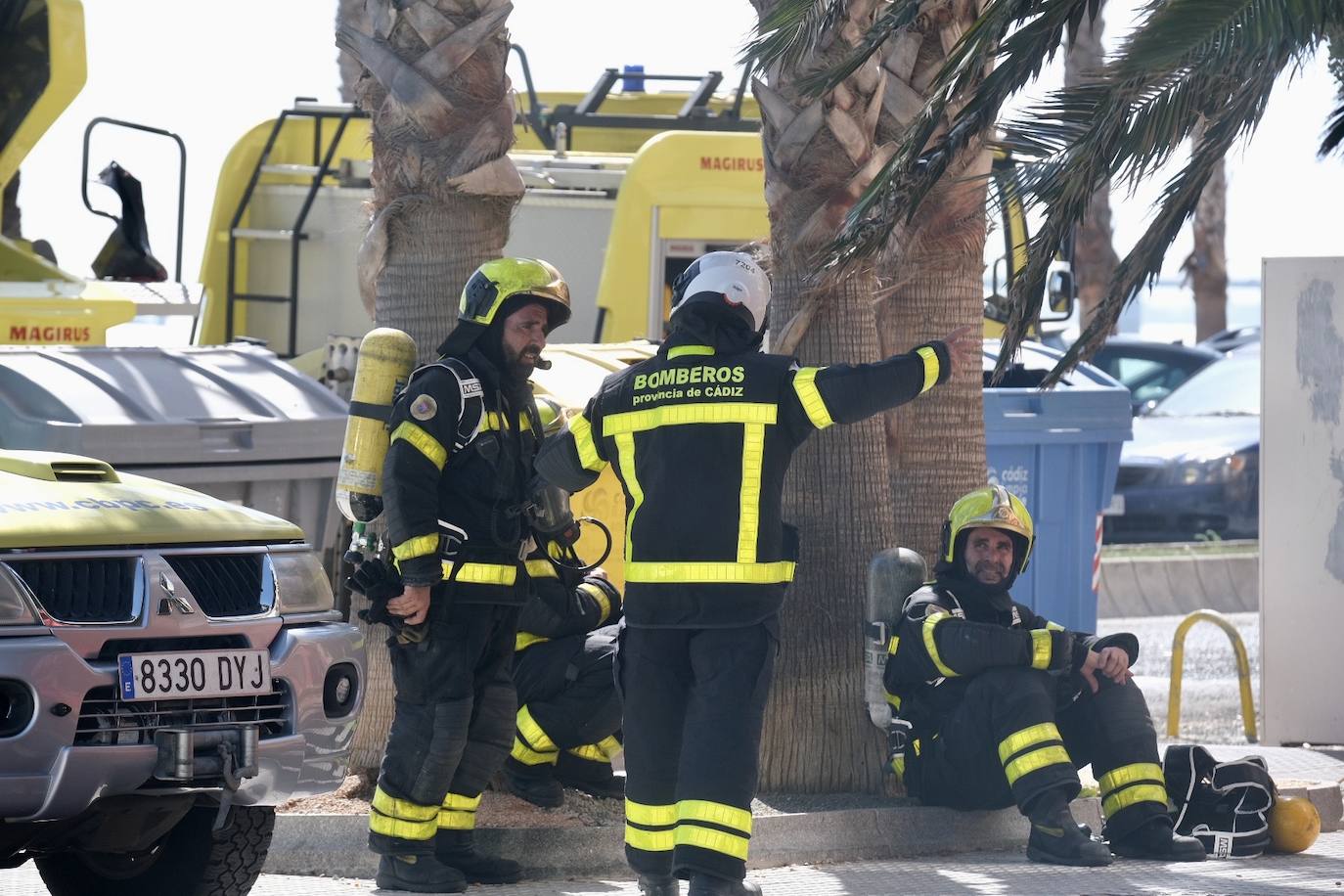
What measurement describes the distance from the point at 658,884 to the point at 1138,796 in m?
1.85

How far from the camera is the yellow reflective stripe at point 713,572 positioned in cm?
604

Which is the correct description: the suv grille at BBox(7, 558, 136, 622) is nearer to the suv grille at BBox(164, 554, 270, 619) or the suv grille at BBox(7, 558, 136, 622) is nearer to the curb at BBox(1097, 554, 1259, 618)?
the suv grille at BBox(164, 554, 270, 619)

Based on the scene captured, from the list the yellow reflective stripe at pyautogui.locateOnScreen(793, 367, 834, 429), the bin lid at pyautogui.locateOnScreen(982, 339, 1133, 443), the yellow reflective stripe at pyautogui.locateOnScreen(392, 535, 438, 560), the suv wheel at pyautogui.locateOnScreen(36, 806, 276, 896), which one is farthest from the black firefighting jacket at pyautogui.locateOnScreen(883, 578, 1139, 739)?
the bin lid at pyautogui.locateOnScreen(982, 339, 1133, 443)

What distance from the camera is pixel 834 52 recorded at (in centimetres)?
749

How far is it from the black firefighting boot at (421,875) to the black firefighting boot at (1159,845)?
217 centimetres

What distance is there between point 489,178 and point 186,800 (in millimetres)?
2642

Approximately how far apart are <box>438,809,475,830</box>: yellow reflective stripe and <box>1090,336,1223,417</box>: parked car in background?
1661 centimetres

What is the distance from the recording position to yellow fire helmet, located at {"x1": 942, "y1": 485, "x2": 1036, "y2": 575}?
7285 mm

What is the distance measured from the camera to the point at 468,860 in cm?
650

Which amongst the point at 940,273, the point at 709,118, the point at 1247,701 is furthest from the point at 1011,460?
the point at 709,118

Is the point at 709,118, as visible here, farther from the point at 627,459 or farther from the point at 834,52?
the point at 627,459

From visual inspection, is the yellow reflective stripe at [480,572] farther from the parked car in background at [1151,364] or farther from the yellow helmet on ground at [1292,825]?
the parked car in background at [1151,364]

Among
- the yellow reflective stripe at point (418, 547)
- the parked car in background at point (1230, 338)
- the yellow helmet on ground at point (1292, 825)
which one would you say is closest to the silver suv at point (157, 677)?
the yellow reflective stripe at point (418, 547)

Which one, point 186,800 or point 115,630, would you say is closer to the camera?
point 115,630
